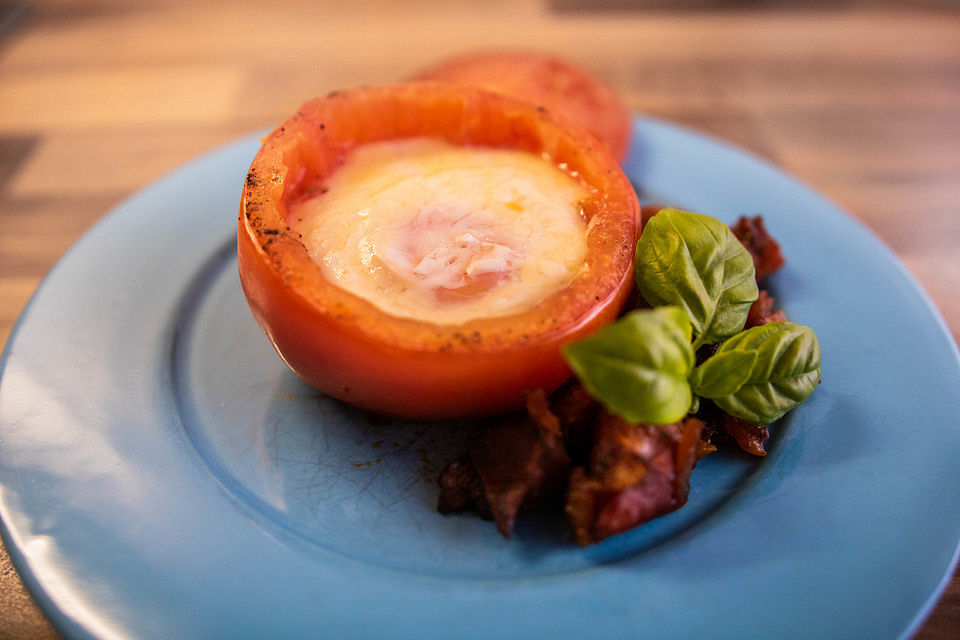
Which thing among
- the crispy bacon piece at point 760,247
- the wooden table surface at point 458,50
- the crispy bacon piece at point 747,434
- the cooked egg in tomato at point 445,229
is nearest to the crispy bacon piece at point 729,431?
the crispy bacon piece at point 747,434

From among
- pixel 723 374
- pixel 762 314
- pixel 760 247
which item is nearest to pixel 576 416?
pixel 723 374

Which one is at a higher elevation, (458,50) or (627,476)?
(458,50)

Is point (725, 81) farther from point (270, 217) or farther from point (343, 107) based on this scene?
point (270, 217)

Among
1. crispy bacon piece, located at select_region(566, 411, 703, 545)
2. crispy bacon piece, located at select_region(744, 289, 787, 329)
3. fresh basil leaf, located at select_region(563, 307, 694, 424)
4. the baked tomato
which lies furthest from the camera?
the baked tomato

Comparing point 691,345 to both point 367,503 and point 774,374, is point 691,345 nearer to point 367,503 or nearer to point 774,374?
point 774,374

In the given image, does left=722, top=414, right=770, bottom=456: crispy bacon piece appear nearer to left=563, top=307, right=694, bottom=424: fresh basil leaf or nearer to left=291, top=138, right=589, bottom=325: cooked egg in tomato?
left=563, top=307, right=694, bottom=424: fresh basil leaf

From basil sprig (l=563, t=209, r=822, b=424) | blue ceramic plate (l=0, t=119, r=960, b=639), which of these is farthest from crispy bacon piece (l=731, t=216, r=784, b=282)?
basil sprig (l=563, t=209, r=822, b=424)
